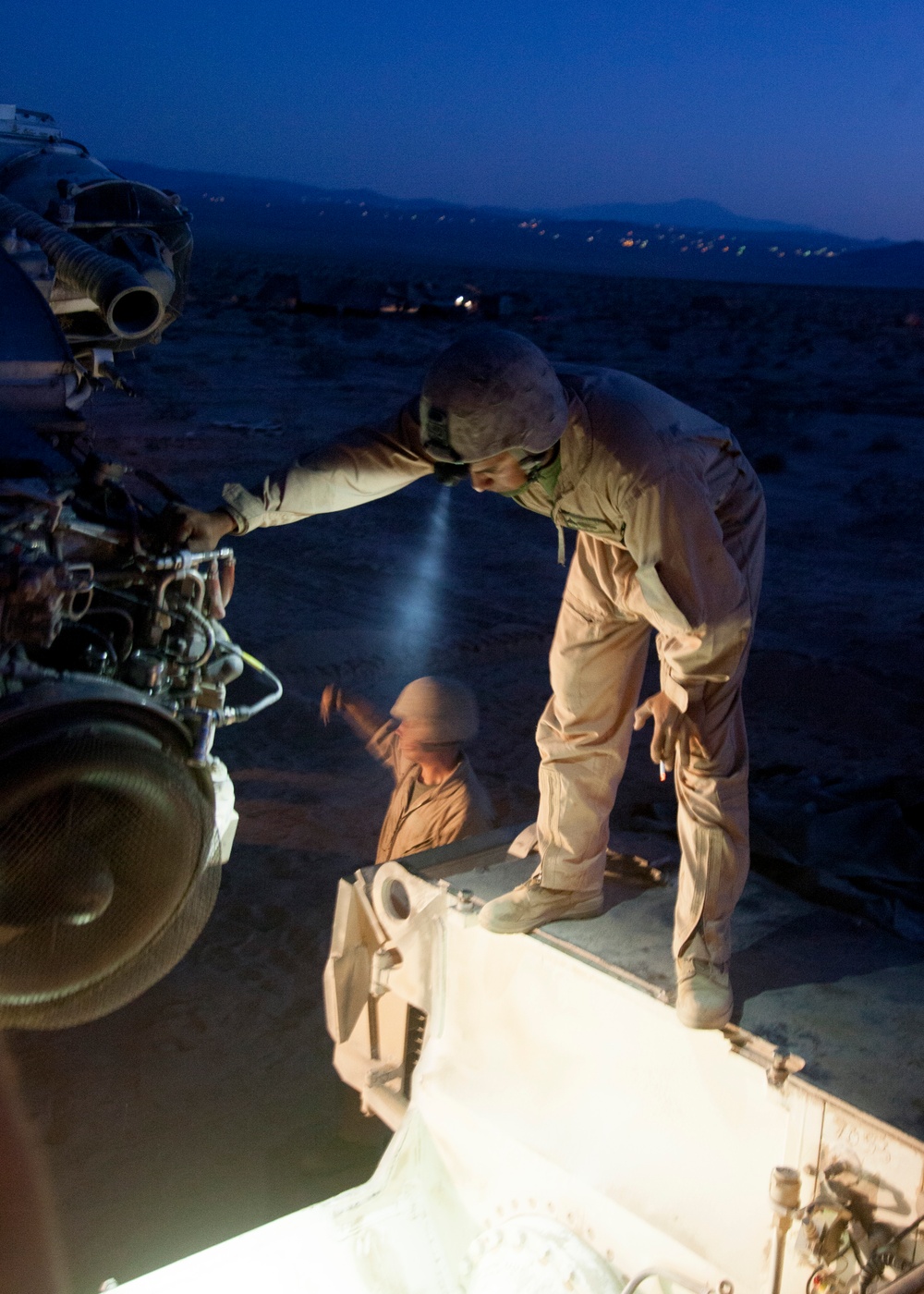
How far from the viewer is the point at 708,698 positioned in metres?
3.25

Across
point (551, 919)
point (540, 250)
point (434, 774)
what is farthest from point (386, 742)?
point (540, 250)

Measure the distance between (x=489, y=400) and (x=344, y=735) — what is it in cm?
628

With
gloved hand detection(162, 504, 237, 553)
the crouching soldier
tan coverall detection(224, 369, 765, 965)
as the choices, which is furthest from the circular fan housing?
the crouching soldier

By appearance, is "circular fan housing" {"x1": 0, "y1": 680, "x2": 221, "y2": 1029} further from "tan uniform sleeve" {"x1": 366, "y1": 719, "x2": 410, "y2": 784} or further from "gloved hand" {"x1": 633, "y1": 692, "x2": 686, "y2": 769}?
"tan uniform sleeve" {"x1": 366, "y1": 719, "x2": 410, "y2": 784}

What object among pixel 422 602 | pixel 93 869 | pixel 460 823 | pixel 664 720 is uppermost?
pixel 664 720

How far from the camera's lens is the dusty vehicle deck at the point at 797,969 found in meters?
3.03

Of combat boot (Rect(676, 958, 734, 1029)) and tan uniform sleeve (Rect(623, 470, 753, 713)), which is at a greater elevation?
tan uniform sleeve (Rect(623, 470, 753, 713))

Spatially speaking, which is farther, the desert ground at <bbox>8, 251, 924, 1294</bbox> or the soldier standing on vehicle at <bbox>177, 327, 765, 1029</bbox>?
the desert ground at <bbox>8, 251, 924, 1294</bbox>

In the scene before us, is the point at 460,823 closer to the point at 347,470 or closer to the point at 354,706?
the point at 354,706

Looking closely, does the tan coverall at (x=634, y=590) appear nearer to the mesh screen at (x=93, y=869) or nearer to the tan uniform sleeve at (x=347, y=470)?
the tan uniform sleeve at (x=347, y=470)

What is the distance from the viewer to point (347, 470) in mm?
3264

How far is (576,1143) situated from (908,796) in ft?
11.8

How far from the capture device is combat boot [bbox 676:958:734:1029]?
3.12 m

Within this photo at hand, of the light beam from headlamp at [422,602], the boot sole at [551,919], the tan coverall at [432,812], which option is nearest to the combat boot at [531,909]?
the boot sole at [551,919]
